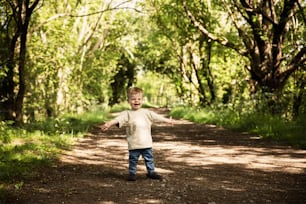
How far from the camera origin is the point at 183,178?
6715mm

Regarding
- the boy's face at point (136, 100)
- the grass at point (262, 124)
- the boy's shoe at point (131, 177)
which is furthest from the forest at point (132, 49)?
the boy's face at point (136, 100)

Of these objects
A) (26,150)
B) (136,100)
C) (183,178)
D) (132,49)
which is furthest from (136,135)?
(132,49)

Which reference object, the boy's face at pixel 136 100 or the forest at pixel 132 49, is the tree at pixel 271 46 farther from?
the boy's face at pixel 136 100

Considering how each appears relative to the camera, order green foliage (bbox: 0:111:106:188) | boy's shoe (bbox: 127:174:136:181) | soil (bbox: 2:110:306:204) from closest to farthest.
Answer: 1. soil (bbox: 2:110:306:204)
2. boy's shoe (bbox: 127:174:136:181)
3. green foliage (bbox: 0:111:106:188)

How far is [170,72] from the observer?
1916 inches

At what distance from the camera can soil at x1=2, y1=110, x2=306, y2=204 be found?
17.7ft

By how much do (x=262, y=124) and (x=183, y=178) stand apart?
8284 mm

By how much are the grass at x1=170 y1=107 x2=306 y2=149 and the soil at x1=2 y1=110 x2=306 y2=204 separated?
0.98m

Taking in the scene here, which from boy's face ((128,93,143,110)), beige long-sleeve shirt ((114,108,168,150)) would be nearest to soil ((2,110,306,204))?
beige long-sleeve shirt ((114,108,168,150))

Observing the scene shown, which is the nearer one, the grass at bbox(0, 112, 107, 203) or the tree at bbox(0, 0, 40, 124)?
the grass at bbox(0, 112, 107, 203)

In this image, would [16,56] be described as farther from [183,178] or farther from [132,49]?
[132,49]

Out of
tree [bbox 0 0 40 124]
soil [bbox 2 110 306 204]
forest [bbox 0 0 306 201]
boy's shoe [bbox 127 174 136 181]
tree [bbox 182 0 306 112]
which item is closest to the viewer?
soil [bbox 2 110 306 204]

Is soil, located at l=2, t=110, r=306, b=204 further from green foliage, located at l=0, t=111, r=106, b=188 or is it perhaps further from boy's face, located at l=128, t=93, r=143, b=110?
boy's face, located at l=128, t=93, r=143, b=110

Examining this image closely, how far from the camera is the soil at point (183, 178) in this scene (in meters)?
5.39
